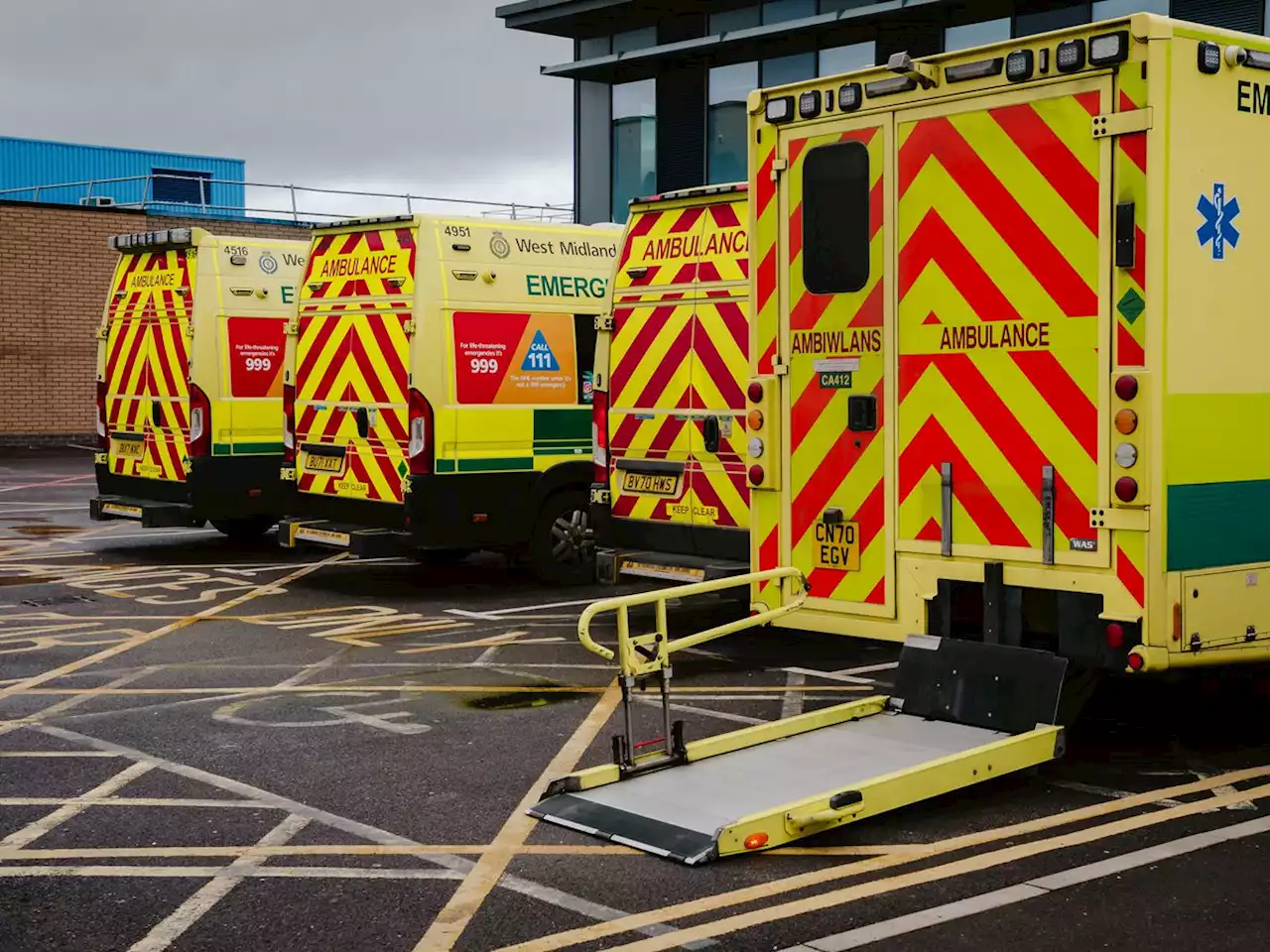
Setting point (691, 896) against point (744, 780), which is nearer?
point (691, 896)

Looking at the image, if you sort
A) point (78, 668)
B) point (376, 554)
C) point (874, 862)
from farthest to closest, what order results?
point (376, 554)
point (78, 668)
point (874, 862)

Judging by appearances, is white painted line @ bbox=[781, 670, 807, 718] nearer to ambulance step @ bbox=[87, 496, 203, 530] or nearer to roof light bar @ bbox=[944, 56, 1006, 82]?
roof light bar @ bbox=[944, 56, 1006, 82]

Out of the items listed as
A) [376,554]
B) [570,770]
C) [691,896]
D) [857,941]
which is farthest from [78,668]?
[857,941]

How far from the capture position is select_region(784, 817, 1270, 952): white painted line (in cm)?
494

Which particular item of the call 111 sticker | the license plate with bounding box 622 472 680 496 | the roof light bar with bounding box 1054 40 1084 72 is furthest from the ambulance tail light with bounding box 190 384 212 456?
the roof light bar with bounding box 1054 40 1084 72

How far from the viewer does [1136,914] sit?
5.12m

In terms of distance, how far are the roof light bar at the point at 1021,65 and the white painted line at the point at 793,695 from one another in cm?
330

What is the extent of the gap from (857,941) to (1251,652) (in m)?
2.83

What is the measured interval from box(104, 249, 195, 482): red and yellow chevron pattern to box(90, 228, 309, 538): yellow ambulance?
0.01 metres

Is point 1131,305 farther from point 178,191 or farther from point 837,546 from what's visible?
point 178,191

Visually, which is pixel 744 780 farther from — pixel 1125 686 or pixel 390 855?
pixel 1125 686

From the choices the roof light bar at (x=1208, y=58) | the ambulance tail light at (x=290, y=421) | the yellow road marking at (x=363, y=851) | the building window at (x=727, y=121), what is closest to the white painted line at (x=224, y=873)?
the yellow road marking at (x=363, y=851)

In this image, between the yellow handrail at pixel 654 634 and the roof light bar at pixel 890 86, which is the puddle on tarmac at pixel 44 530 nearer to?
the yellow handrail at pixel 654 634

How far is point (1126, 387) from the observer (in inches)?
255
